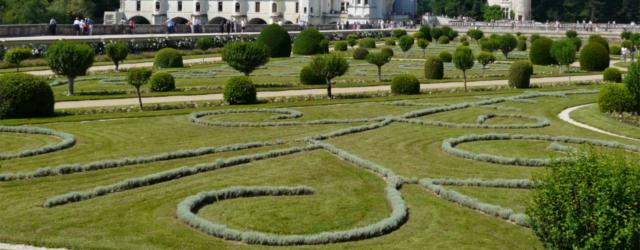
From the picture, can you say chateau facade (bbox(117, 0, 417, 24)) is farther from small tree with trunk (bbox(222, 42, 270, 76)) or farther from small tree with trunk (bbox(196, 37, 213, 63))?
small tree with trunk (bbox(222, 42, 270, 76))

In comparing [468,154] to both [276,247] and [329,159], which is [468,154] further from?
[276,247]

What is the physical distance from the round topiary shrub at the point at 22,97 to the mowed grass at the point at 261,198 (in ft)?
3.15

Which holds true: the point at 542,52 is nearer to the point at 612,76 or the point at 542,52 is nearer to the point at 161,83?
the point at 612,76

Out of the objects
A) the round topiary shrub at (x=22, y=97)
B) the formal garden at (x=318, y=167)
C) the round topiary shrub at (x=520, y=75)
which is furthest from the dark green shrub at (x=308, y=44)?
the round topiary shrub at (x=22, y=97)

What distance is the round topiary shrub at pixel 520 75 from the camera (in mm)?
30481

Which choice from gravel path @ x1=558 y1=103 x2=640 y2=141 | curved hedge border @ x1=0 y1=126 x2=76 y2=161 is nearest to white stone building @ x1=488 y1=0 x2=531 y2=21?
gravel path @ x1=558 y1=103 x2=640 y2=141

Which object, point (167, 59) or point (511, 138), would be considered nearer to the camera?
point (511, 138)

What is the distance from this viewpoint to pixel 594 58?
39.9 meters

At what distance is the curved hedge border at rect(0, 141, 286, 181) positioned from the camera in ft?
44.4

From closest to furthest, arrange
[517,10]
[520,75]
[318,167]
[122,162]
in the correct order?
1. [122,162]
2. [318,167]
3. [520,75]
4. [517,10]

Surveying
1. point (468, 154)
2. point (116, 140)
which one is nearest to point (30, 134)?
point (116, 140)

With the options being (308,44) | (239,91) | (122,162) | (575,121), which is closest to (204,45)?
(308,44)

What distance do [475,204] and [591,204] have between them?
3991mm

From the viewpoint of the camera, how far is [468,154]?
15938mm
